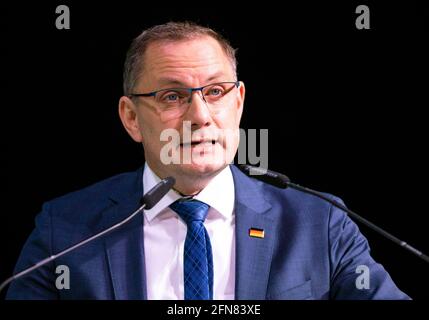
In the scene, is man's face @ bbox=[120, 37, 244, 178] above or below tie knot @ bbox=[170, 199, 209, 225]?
above

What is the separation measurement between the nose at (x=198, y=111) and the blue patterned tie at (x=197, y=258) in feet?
1.08

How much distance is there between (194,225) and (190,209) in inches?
3.6

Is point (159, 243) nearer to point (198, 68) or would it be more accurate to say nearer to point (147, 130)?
point (147, 130)

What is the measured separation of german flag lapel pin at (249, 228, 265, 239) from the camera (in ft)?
7.98

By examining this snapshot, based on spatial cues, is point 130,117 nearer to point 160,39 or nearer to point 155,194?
point 160,39

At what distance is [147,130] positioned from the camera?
2.56m

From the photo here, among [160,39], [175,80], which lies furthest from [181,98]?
[160,39]

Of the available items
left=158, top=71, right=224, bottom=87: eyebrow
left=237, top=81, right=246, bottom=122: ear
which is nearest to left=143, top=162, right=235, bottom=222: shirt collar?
left=237, top=81, right=246, bottom=122: ear

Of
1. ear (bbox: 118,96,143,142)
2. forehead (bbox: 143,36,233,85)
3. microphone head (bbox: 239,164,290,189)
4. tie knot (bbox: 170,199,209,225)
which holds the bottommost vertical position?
tie knot (bbox: 170,199,209,225)

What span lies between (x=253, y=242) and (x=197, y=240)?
0.21 meters

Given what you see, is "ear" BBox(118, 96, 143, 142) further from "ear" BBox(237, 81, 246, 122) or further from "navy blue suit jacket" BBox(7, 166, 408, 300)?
"ear" BBox(237, 81, 246, 122)

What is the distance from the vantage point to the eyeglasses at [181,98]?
2461mm

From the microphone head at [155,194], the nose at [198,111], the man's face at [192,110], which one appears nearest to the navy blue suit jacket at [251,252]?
the man's face at [192,110]

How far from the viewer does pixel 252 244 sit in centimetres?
241
